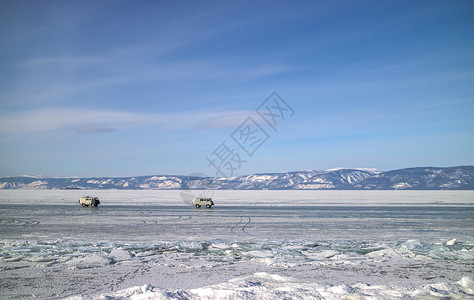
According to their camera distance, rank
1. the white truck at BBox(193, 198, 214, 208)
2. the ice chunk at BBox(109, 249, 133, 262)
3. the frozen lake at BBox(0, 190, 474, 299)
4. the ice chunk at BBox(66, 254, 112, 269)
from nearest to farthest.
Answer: the frozen lake at BBox(0, 190, 474, 299), the ice chunk at BBox(66, 254, 112, 269), the ice chunk at BBox(109, 249, 133, 262), the white truck at BBox(193, 198, 214, 208)

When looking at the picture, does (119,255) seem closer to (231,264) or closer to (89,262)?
(89,262)

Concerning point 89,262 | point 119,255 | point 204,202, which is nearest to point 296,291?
point 89,262

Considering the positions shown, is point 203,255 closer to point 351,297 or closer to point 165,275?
point 165,275

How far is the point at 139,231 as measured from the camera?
67.4 feet

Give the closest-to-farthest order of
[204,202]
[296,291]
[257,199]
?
[296,291], [204,202], [257,199]

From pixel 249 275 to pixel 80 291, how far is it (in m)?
4.69

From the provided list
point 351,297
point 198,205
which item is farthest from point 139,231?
point 198,205

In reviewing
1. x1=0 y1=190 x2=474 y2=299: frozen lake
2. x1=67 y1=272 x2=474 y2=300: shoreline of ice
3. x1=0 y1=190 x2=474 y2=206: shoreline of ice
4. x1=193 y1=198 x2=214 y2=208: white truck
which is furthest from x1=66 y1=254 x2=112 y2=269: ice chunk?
x1=0 y1=190 x2=474 y2=206: shoreline of ice

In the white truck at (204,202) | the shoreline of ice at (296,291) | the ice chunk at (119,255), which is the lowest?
the white truck at (204,202)

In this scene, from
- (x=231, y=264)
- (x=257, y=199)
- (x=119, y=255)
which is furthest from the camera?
(x=257, y=199)

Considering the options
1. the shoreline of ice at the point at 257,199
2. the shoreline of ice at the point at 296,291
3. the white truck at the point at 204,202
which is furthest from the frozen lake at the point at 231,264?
the shoreline of ice at the point at 257,199

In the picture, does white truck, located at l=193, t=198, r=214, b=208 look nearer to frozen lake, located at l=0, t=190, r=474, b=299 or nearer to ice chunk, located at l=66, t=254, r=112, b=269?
frozen lake, located at l=0, t=190, r=474, b=299

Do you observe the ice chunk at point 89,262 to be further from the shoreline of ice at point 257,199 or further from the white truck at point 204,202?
the shoreline of ice at point 257,199

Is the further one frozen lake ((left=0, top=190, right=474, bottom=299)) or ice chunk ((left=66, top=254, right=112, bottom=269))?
ice chunk ((left=66, top=254, right=112, bottom=269))
